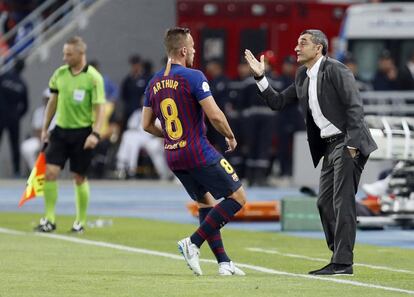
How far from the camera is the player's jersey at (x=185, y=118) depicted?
13.0 metres

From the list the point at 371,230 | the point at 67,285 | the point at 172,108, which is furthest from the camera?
the point at 371,230

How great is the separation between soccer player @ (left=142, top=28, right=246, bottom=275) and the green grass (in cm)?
30

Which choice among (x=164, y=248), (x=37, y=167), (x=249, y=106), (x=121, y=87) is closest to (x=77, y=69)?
(x=37, y=167)

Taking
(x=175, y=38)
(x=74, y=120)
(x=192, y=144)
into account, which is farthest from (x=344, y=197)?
(x=74, y=120)

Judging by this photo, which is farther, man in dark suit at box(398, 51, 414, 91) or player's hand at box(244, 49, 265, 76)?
man in dark suit at box(398, 51, 414, 91)

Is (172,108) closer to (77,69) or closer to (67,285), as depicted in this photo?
(67,285)

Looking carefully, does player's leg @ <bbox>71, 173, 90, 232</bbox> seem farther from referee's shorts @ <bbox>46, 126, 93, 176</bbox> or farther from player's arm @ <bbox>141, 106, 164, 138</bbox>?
player's arm @ <bbox>141, 106, 164, 138</bbox>

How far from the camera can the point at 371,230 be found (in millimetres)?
19891

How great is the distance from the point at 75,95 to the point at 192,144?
18.6 feet

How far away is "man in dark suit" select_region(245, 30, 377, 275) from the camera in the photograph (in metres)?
13.1

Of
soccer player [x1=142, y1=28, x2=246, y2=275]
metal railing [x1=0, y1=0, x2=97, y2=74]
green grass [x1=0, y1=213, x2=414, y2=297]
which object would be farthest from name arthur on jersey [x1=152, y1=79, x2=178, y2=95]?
metal railing [x1=0, y1=0, x2=97, y2=74]

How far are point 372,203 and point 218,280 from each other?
7.65 m

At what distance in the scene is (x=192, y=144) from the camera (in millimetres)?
13008

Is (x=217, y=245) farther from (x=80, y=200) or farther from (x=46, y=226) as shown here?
(x=46, y=226)
